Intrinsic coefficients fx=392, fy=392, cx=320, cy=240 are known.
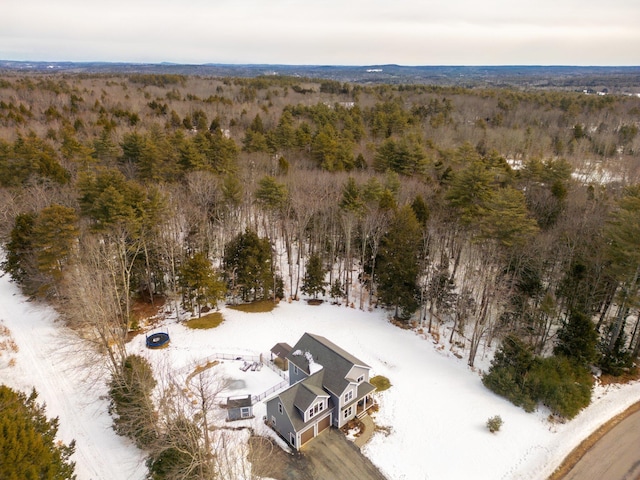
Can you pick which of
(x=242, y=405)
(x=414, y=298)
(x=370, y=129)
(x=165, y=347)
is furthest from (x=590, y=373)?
(x=370, y=129)

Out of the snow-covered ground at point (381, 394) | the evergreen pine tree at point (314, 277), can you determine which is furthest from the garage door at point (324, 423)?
the evergreen pine tree at point (314, 277)

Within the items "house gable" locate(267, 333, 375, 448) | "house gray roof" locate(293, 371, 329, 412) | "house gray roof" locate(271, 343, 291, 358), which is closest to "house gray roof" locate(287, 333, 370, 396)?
"house gable" locate(267, 333, 375, 448)

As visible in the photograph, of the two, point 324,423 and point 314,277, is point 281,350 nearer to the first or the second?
point 324,423

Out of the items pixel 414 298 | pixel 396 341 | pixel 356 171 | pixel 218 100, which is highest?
pixel 218 100

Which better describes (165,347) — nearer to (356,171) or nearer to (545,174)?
(356,171)

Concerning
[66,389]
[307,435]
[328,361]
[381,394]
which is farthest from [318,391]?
[66,389]

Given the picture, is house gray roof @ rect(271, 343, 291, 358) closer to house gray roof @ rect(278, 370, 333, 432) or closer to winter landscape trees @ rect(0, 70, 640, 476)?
house gray roof @ rect(278, 370, 333, 432)
